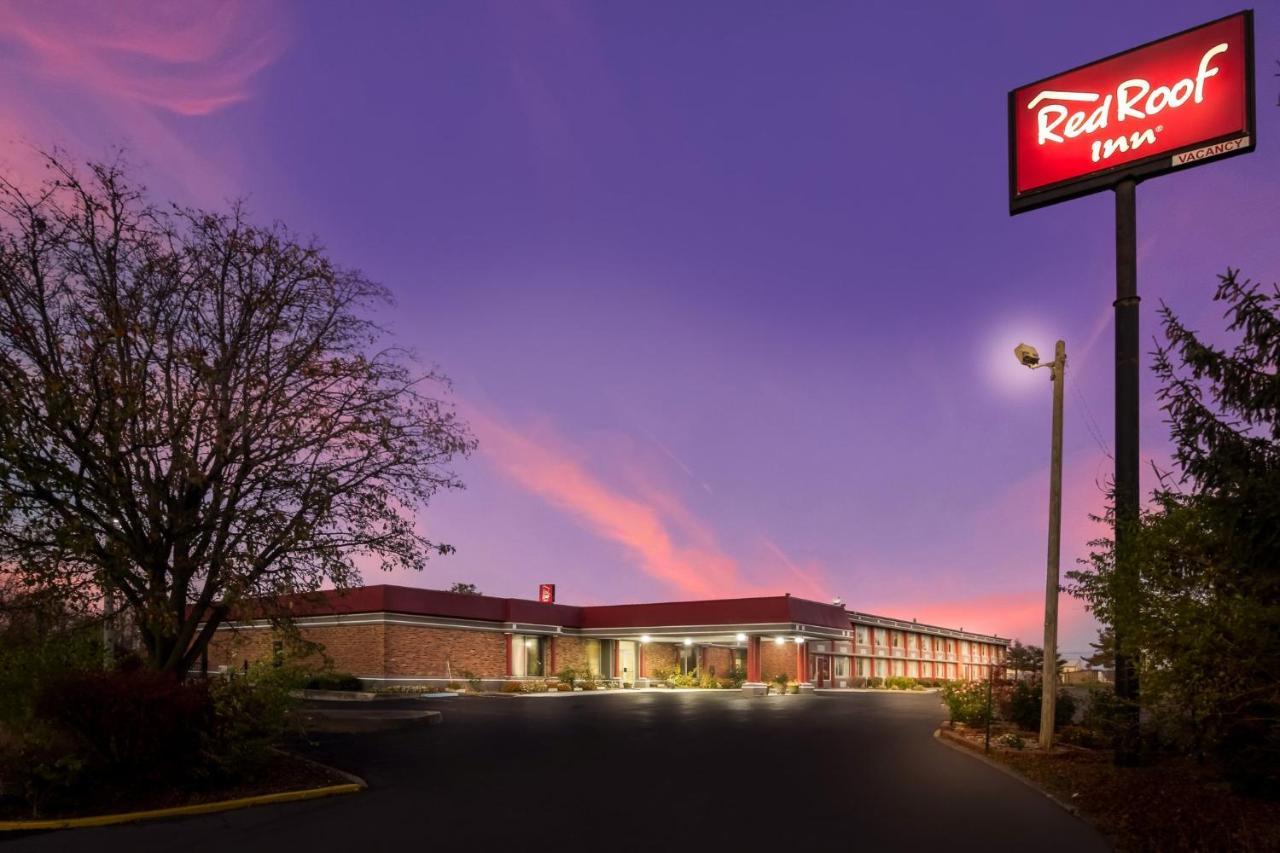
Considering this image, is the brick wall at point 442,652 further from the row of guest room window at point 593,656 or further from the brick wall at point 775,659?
the brick wall at point 775,659

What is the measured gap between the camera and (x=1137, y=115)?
22.0 m

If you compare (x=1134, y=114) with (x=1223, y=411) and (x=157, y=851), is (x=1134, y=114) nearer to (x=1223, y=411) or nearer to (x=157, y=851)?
(x=1223, y=411)

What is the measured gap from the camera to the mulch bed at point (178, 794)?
13.1 m

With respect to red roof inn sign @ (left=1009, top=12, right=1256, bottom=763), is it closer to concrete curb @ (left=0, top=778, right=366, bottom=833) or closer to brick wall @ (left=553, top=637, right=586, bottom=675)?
concrete curb @ (left=0, top=778, right=366, bottom=833)

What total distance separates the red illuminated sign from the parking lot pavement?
43.4ft

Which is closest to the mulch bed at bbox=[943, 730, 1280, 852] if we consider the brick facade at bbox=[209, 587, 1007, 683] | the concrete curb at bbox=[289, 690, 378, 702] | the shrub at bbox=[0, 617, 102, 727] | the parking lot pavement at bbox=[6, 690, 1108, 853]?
the parking lot pavement at bbox=[6, 690, 1108, 853]

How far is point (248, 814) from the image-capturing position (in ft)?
44.0

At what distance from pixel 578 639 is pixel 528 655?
5153 millimetres

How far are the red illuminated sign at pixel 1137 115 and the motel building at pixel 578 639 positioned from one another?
2855 cm

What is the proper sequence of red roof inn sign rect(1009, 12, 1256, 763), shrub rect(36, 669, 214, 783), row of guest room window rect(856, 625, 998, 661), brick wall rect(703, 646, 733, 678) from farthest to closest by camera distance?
row of guest room window rect(856, 625, 998, 661) < brick wall rect(703, 646, 733, 678) < red roof inn sign rect(1009, 12, 1256, 763) < shrub rect(36, 669, 214, 783)

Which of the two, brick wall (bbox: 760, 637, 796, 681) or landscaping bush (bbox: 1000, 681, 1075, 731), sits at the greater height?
landscaping bush (bbox: 1000, 681, 1075, 731)

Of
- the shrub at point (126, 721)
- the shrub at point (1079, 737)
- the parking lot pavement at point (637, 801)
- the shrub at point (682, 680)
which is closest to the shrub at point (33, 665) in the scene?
the shrub at point (126, 721)

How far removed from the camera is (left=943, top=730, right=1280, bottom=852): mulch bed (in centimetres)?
1058

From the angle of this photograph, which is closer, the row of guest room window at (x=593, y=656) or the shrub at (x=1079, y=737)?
the shrub at (x=1079, y=737)
